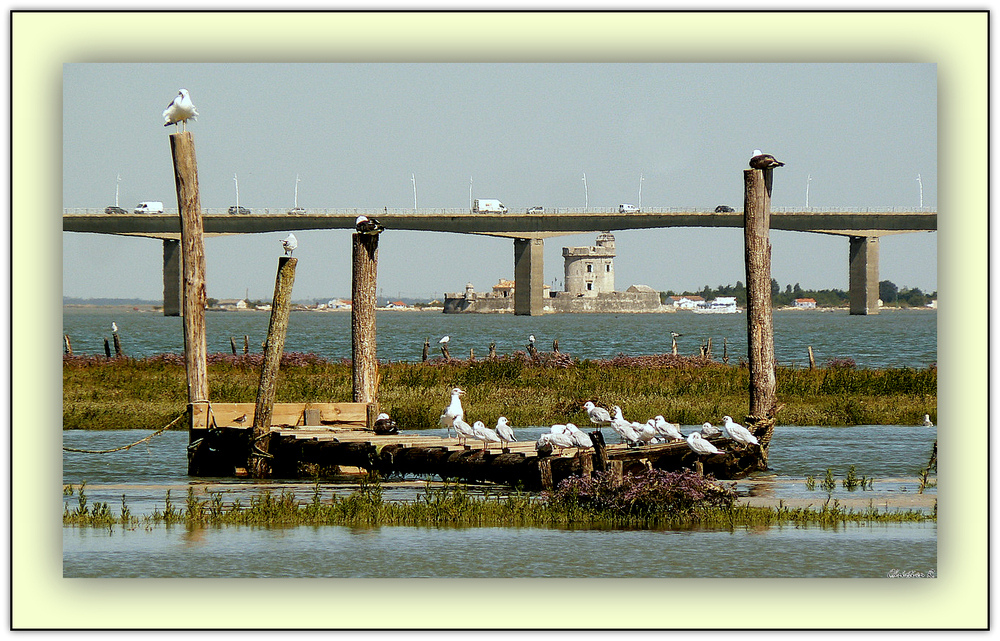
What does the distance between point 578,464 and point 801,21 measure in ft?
20.0

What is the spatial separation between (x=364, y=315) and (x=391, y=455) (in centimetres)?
328

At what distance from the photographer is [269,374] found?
18031 millimetres

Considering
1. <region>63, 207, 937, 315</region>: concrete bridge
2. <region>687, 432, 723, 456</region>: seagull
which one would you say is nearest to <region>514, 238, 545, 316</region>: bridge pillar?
<region>63, 207, 937, 315</region>: concrete bridge

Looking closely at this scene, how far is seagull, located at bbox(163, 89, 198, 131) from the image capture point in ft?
45.3

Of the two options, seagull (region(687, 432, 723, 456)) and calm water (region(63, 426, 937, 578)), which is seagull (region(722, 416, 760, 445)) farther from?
calm water (region(63, 426, 937, 578))

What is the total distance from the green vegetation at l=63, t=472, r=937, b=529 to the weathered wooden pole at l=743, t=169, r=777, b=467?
2695 millimetres

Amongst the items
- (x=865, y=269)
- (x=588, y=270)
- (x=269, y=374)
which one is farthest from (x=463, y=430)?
(x=588, y=270)

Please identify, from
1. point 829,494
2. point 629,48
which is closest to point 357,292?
point 829,494

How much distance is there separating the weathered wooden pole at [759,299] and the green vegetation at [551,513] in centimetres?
269

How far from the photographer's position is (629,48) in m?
11.5

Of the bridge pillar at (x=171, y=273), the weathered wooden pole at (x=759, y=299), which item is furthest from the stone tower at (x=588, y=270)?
the weathered wooden pole at (x=759, y=299)

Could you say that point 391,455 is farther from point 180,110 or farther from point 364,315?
point 180,110

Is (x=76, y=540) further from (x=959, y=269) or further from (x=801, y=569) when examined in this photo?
(x=959, y=269)

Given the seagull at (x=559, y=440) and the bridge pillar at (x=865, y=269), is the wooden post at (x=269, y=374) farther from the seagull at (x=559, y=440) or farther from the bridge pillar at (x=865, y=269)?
the bridge pillar at (x=865, y=269)
